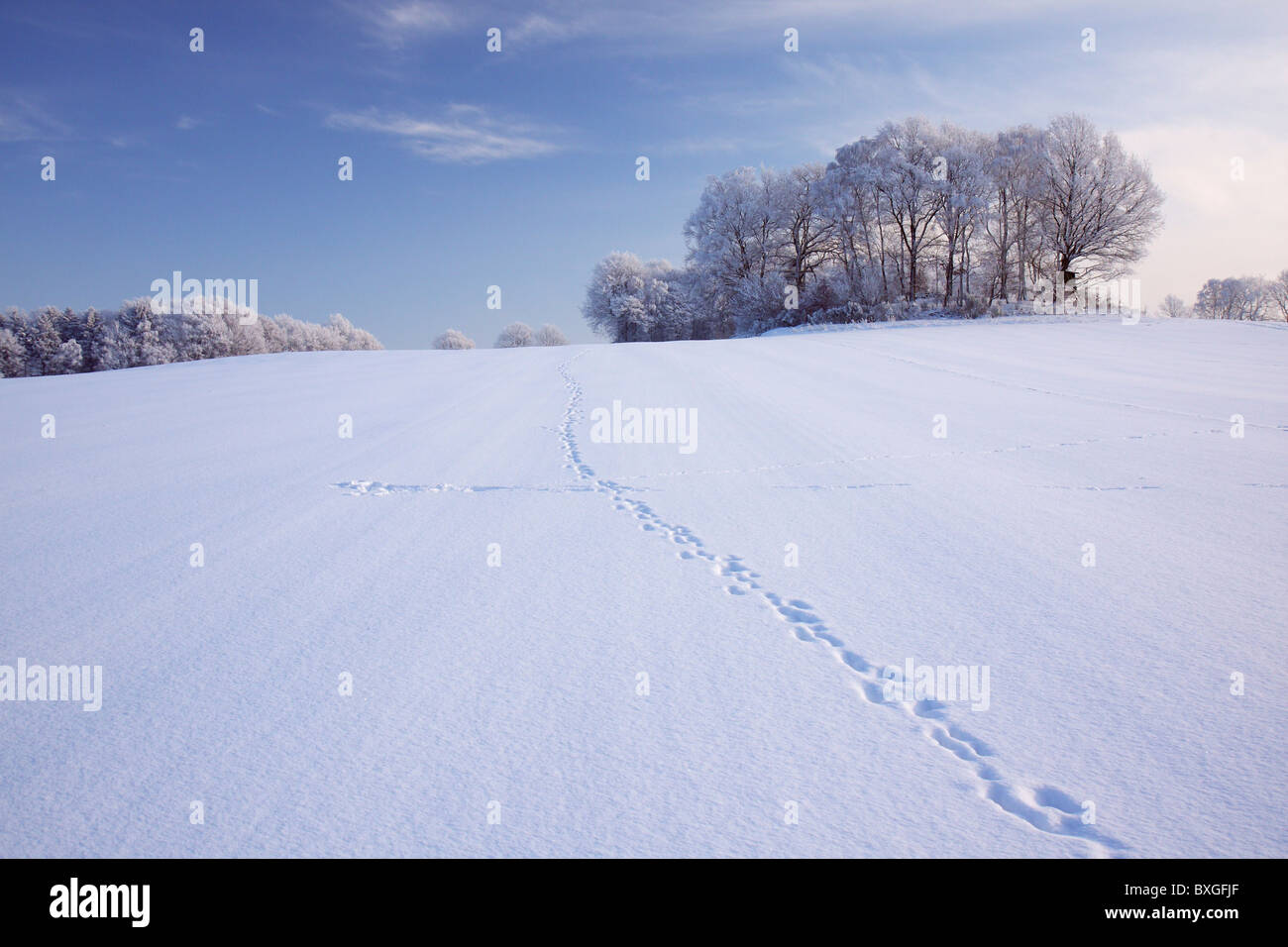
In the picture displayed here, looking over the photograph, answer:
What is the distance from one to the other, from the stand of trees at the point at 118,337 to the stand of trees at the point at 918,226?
27.4 meters

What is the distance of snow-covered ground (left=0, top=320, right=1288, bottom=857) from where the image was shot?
2.00 m

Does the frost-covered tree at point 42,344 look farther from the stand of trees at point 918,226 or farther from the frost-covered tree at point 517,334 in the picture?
the stand of trees at point 918,226

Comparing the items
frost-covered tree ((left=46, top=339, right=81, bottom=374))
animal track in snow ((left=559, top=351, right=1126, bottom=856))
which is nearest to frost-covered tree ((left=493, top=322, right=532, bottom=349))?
frost-covered tree ((left=46, top=339, right=81, bottom=374))

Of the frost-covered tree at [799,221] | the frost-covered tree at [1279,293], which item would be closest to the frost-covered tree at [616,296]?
the frost-covered tree at [799,221]

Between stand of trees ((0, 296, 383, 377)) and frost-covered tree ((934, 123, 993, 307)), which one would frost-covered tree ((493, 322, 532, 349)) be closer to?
stand of trees ((0, 296, 383, 377))

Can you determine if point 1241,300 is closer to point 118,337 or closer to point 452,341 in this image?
point 452,341

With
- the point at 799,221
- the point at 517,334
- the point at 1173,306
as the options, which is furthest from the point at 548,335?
the point at 1173,306

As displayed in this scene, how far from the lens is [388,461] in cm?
645

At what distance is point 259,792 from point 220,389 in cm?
1223

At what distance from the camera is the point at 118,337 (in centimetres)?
4591

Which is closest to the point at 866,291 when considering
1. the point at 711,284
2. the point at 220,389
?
the point at 711,284

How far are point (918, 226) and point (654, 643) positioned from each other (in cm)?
3868

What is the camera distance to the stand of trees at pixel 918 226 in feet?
96.4
